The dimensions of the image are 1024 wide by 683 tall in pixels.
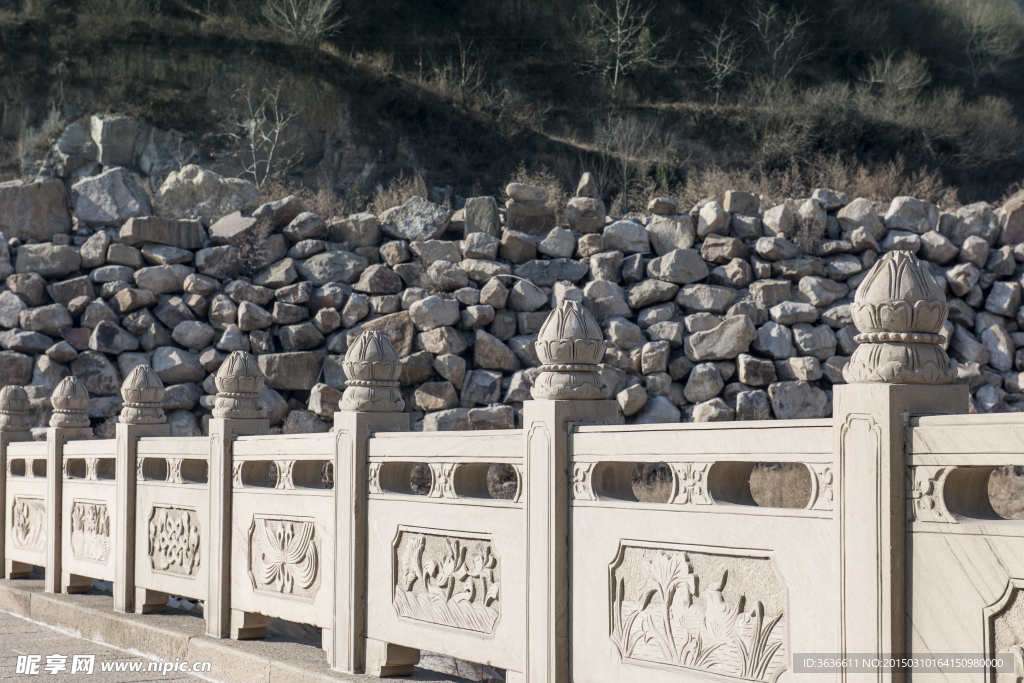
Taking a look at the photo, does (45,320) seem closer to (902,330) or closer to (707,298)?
(707,298)

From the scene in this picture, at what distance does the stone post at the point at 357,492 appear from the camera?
4.73 metres

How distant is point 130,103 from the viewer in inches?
878

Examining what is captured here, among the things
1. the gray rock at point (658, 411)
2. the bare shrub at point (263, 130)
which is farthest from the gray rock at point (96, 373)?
the bare shrub at point (263, 130)

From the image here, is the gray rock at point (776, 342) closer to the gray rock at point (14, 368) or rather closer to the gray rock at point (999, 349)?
the gray rock at point (999, 349)

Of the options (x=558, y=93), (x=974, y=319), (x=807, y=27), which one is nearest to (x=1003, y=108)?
(x=807, y=27)

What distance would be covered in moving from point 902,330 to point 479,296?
33.7ft

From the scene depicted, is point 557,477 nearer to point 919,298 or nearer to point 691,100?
point 919,298

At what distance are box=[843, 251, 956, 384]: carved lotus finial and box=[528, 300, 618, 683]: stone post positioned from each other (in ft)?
4.02

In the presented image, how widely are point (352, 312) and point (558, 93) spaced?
648 inches

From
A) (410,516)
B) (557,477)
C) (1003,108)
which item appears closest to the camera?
(557,477)

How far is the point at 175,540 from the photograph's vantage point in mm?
6227

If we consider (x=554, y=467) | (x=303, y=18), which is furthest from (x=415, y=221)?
(x=303, y=18)

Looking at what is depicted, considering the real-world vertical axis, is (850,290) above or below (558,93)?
below

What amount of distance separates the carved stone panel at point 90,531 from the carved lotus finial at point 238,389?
1879mm
